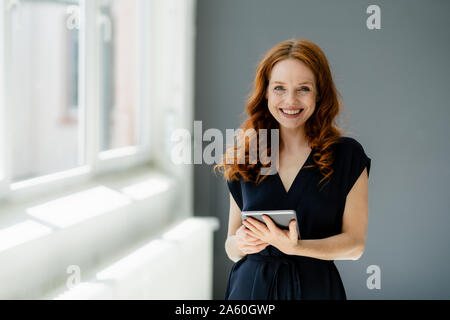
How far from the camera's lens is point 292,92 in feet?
4.16

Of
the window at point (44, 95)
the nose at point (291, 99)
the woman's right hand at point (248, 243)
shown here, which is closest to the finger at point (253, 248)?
the woman's right hand at point (248, 243)

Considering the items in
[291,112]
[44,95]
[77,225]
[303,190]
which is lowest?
[77,225]

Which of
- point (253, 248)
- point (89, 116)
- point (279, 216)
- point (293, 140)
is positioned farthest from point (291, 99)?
point (89, 116)

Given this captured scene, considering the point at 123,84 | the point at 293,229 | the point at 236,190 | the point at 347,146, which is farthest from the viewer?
the point at 123,84

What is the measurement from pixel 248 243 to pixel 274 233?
4.2 inches

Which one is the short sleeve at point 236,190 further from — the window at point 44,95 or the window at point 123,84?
the window at point 44,95

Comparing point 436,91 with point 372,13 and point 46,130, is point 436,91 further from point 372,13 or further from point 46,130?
point 46,130

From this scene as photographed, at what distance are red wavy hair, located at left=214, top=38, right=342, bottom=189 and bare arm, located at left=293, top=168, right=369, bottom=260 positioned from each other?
0.09 meters

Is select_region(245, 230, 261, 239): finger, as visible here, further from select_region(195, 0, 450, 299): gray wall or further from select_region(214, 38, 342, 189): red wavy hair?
select_region(195, 0, 450, 299): gray wall

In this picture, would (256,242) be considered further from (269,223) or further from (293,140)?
(293,140)

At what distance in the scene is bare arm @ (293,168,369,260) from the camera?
125 cm

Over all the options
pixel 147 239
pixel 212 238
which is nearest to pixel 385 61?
pixel 212 238
